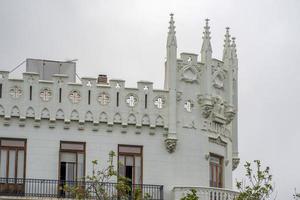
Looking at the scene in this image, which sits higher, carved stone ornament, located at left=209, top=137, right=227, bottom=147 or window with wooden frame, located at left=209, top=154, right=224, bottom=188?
carved stone ornament, located at left=209, top=137, right=227, bottom=147

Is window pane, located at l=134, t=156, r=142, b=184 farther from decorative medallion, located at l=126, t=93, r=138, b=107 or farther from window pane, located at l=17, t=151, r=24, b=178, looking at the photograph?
window pane, located at l=17, t=151, r=24, b=178

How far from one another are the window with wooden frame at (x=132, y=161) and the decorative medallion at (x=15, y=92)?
18.1 ft

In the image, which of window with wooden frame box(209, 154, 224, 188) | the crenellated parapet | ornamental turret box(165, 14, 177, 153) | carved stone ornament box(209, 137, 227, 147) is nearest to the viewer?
the crenellated parapet

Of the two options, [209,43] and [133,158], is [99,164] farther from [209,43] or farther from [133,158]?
[209,43]

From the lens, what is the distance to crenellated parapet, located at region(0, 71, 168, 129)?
2212 inches

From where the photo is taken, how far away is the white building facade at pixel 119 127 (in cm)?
5603

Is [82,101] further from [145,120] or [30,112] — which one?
[145,120]

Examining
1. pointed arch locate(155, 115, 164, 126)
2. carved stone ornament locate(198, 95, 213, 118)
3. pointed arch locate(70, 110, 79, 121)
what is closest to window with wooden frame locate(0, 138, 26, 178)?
pointed arch locate(70, 110, 79, 121)

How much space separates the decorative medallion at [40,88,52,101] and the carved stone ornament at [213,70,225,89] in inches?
336

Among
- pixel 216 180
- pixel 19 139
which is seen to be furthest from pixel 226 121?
pixel 19 139

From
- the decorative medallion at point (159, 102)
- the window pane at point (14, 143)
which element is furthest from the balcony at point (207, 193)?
the window pane at point (14, 143)

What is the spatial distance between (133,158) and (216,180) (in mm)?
4673

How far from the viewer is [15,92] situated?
185ft

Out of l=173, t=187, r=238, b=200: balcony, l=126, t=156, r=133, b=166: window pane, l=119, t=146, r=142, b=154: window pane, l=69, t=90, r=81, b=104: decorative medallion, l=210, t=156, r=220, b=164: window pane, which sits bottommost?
l=173, t=187, r=238, b=200: balcony
